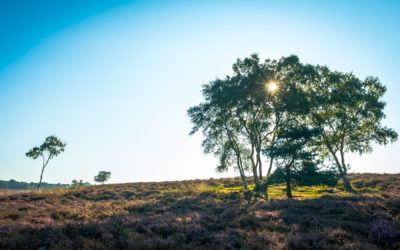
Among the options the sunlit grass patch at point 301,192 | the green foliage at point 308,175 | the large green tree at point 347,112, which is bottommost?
the sunlit grass patch at point 301,192

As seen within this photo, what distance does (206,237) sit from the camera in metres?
9.72

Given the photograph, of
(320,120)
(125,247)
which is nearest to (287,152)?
(320,120)

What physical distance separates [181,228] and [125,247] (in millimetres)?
3159

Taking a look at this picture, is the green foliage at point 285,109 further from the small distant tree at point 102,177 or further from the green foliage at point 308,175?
the small distant tree at point 102,177

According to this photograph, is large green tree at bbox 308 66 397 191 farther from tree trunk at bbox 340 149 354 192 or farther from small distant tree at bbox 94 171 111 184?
small distant tree at bbox 94 171 111 184

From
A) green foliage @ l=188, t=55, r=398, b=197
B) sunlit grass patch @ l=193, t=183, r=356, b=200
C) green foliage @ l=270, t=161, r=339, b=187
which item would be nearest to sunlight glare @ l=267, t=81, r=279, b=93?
green foliage @ l=188, t=55, r=398, b=197

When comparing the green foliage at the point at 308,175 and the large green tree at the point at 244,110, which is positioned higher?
the large green tree at the point at 244,110

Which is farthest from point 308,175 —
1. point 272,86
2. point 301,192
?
point 272,86

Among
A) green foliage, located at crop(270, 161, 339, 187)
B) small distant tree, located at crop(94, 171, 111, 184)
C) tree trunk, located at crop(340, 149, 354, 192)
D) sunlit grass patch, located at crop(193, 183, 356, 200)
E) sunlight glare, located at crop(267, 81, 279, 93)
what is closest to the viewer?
green foliage, located at crop(270, 161, 339, 187)

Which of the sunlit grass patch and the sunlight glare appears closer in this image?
the sunlit grass patch

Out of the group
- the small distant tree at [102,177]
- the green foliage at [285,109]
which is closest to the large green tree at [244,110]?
the green foliage at [285,109]

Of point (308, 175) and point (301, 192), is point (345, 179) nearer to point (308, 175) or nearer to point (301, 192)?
point (301, 192)

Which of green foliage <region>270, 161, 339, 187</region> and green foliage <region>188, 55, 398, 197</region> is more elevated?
green foliage <region>188, 55, 398, 197</region>

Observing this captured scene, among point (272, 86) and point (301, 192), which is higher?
point (272, 86)
